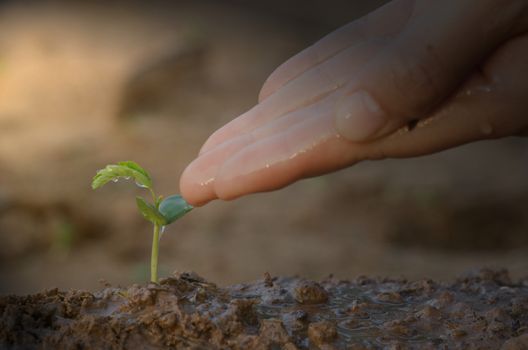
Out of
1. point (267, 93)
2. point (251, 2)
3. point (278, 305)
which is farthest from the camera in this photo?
point (251, 2)

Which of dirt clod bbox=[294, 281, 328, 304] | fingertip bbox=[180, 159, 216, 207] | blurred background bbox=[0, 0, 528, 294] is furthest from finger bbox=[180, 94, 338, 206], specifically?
blurred background bbox=[0, 0, 528, 294]

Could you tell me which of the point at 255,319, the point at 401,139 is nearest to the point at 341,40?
the point at 401,139

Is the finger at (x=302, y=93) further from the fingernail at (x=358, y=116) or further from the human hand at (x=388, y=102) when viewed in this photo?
the fingernail at (x=358, y=116)

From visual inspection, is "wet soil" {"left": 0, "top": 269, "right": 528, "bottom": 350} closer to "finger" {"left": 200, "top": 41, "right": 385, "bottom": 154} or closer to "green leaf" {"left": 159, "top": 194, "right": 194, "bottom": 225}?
"green leaf" {"left": 159, "top": 194, "right": 194, "bottom": 225}

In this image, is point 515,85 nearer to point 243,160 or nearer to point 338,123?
point 338,123

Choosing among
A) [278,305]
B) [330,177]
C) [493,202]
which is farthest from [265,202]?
[278,305]

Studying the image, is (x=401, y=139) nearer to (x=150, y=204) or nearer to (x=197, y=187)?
(x=197, y=187)

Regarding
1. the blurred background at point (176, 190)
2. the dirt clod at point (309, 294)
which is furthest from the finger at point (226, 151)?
the blurred background at point (176, 190)

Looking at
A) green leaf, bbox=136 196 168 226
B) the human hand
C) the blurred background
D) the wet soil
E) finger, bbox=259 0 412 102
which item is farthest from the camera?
the blurred background
